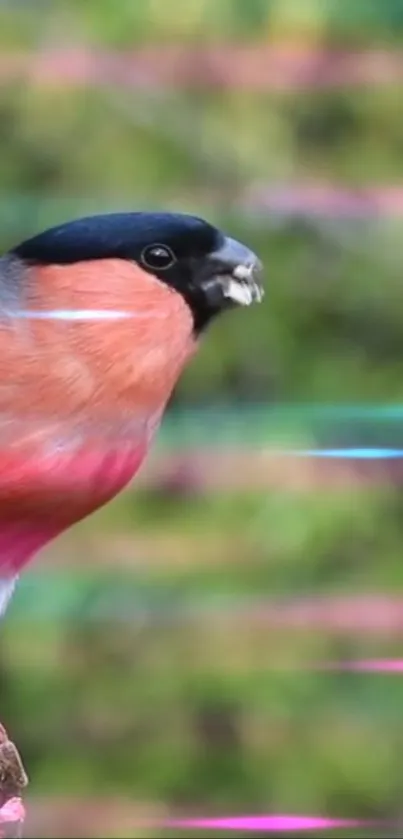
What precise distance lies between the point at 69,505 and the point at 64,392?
0.15ft

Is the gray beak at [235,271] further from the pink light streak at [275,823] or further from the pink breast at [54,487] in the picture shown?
the pink light streak at [275,823]

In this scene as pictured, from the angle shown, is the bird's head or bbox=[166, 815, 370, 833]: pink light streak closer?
the bird's head

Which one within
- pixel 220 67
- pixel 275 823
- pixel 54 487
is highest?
pixel 220 67

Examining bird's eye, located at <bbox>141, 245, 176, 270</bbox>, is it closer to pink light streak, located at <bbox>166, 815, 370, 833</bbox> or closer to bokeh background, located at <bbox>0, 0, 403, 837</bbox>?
bokeh background, located at <bbox>0, 0, 403, 837</bbox>

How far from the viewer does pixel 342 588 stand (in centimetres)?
66

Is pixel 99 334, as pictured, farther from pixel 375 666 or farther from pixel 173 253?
pixel 375 666

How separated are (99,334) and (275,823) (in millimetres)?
232

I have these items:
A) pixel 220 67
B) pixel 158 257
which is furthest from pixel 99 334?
pixel 220 67

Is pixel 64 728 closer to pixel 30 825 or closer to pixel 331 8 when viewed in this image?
pixel 30 825

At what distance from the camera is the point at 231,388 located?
66 cm

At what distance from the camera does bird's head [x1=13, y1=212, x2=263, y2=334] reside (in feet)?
1.89

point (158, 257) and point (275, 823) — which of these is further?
point (275, 823)

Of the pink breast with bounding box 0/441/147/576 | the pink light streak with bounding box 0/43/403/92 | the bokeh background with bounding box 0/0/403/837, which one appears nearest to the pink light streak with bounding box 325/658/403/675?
the bokeh background with bounding box 0/0/403/837

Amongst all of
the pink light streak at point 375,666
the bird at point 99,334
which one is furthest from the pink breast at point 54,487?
the pink light streak at point 375,666
